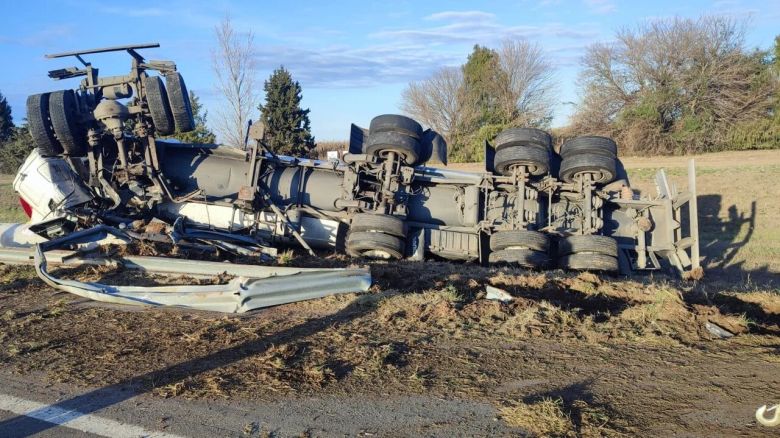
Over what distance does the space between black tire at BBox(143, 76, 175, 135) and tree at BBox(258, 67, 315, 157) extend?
18.9 m

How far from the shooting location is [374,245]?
8.05m

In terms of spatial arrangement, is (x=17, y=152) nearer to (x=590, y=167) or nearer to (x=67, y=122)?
(x=67, y=122)

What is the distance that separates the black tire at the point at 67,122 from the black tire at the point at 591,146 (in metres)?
6.82

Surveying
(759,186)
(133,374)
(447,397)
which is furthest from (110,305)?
(759,186)

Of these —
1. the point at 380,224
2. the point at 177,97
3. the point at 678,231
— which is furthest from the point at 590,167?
the point at 177,97

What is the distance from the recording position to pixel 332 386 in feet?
12.0

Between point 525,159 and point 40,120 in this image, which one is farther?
point 525,159

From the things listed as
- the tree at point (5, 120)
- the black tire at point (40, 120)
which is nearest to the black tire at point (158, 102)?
the black tire at point (40, 120)

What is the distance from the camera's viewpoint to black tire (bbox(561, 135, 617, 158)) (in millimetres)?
9047

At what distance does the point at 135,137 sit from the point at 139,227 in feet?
5.40

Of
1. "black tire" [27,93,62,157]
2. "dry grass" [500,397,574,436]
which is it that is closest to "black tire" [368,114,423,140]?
"black tire" [27,93,62,157]

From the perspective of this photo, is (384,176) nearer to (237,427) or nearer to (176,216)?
(176,216)

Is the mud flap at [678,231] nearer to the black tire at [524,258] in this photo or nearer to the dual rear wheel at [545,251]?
the dual rear wheel at [545,251]

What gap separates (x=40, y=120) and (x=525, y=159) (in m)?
6.51
